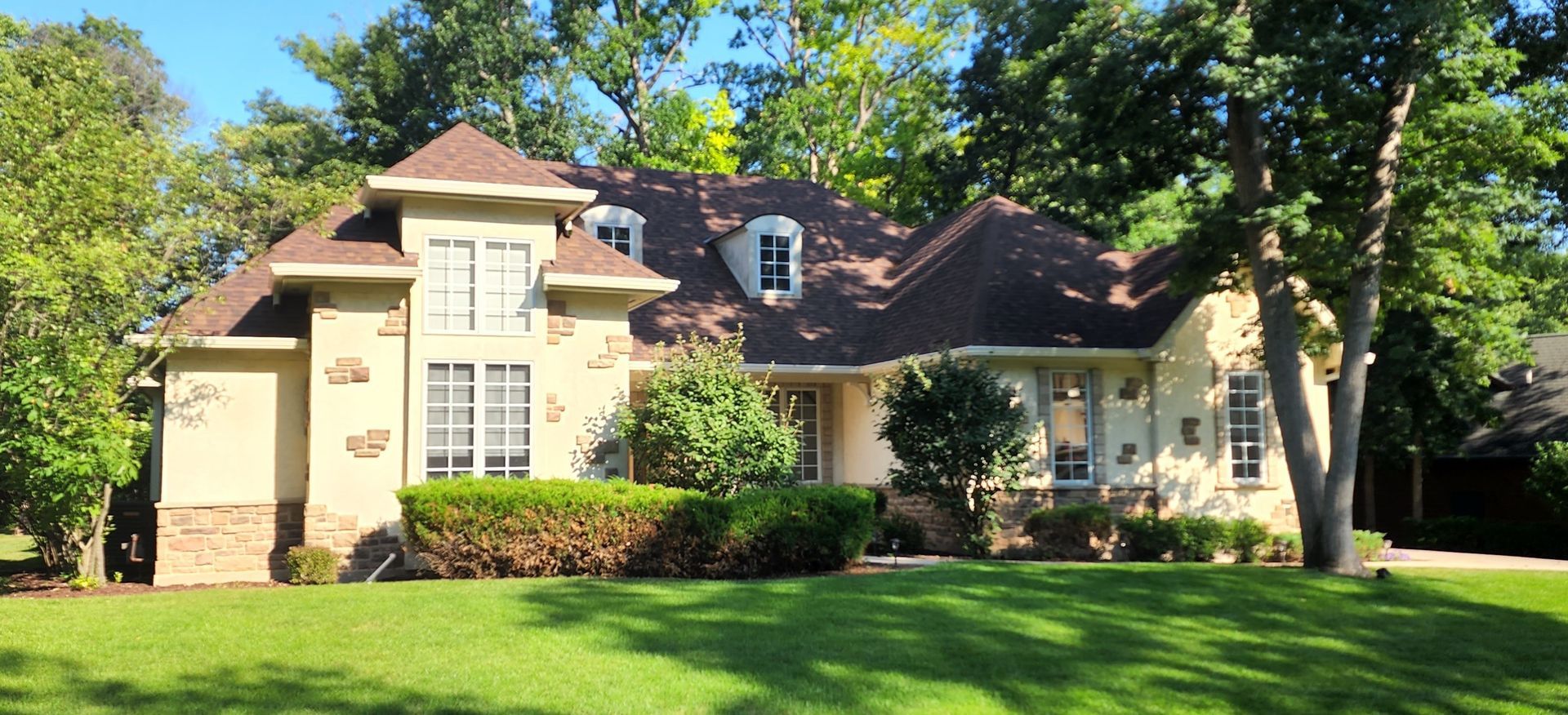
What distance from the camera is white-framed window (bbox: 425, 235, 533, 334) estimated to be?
53.3 feet

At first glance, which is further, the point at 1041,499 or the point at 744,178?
the point at 744,178

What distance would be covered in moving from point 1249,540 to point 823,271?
8.85m

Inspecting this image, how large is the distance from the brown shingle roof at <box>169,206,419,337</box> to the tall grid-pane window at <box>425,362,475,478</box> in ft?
5.10

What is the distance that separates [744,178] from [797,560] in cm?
1256

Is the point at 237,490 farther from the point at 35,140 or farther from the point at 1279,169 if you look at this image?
the point at 1279,169

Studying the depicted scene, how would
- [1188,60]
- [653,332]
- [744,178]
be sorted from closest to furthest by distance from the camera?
[1188,60] → [653,332] → [744,178]

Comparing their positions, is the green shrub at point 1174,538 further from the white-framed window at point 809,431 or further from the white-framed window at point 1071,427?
the white-framed window at point 809,431

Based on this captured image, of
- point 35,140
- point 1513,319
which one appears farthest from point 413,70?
point 1513,319

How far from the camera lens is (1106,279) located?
2058 cm

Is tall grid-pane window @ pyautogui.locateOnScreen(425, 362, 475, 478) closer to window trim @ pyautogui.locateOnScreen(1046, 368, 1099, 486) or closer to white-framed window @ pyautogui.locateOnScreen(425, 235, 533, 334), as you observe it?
white-framed window @ pyautogui.locateOnScreen(425, 235, 533, 334)

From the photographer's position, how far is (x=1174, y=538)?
17.4m

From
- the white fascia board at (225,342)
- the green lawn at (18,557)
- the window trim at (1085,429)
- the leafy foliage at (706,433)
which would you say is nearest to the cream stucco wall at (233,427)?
the white fascia board at (225,342)

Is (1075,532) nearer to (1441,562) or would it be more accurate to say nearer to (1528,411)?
(1441,562)

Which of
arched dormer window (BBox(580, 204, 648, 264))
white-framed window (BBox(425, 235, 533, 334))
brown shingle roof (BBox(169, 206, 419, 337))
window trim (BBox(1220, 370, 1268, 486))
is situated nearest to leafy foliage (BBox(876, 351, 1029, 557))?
window trim (BBox(1220, 370, 1268, 486))
